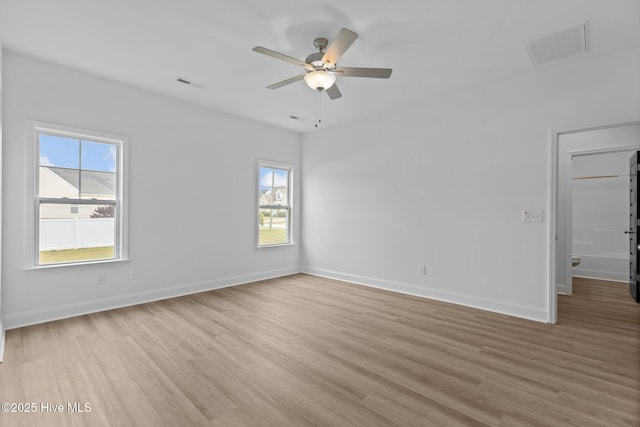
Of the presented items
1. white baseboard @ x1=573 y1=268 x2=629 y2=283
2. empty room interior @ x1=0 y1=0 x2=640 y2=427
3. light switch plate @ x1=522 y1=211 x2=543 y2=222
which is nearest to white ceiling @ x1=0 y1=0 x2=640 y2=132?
empty room interior @ x1=0 y1=0 x2=640 y2=427

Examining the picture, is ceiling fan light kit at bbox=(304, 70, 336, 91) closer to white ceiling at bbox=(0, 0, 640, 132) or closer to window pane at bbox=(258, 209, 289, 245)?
white ceiling at bbox=(0, 0, 640, 132)

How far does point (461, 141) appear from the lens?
4.21 meters

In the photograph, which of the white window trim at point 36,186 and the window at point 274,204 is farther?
the window at point 274,204

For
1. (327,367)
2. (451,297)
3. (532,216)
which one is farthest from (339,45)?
(451,297)

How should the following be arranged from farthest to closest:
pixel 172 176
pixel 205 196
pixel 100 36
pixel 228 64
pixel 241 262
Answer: pixel 241 262, pixel 205 196, pixel 172 176, pixel 228 64, pixel 100 36

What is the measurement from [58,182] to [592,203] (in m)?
9.16

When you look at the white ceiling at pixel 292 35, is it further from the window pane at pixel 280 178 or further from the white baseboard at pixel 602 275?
the white baseboard at pixel 602 275

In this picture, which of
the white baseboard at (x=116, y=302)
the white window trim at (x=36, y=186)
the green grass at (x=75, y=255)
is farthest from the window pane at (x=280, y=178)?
the green grass at (x=75, y=255)

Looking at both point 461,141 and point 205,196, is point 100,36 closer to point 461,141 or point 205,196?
point 205,196

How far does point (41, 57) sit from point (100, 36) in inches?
40.3

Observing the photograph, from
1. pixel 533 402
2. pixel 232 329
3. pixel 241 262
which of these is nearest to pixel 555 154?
pixel 533 402

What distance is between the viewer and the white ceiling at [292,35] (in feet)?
8.05

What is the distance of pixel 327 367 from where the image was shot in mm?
2463

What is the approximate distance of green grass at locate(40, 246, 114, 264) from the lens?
3491 mm
